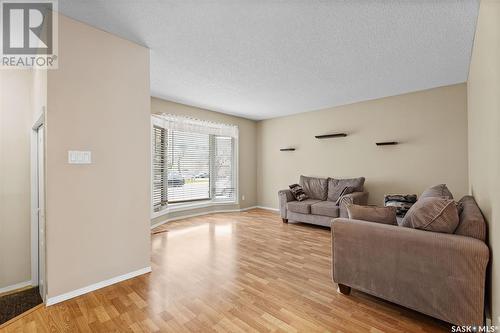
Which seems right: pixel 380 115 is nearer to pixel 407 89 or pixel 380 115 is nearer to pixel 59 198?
pixel 407 89

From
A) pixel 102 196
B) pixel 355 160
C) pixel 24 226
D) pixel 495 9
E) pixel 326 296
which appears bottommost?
pixel 326 296

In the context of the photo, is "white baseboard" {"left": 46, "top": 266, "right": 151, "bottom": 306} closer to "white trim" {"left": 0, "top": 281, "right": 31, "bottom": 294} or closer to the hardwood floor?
the hardwood floor

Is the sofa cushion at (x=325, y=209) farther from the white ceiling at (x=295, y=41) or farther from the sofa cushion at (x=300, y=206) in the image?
the white ceiling at (x=295, y=41)

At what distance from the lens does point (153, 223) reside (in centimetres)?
463

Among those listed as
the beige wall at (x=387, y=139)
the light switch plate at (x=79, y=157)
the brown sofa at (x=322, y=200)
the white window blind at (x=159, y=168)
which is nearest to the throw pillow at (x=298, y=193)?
the brown sofa at (x=322, y=200)

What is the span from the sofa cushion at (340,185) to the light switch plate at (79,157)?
14.3 feet

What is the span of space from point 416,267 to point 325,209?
8.93 ft

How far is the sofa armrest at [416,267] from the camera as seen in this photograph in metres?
1.58

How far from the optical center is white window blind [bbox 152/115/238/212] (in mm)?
4828

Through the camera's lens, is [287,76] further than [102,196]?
Yes

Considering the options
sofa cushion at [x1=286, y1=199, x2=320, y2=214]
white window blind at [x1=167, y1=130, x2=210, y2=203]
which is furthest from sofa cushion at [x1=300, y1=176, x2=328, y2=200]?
white window blind at [x1=167, y1=130, x2=210, y2=203]

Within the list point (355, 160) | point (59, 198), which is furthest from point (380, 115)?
point (59, 198)

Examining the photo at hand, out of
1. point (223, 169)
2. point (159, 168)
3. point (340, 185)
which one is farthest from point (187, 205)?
point (340, 185)

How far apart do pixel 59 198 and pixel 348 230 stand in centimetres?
271
